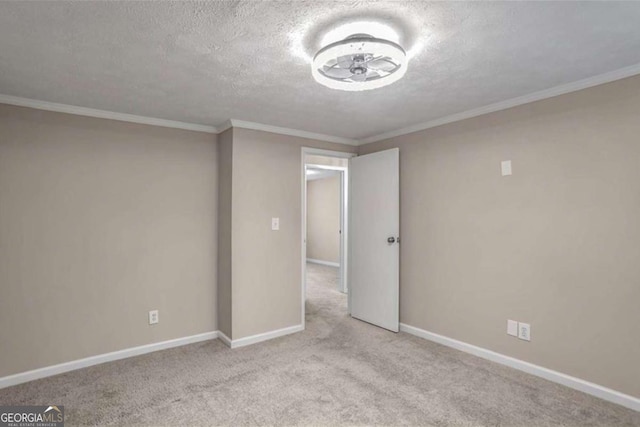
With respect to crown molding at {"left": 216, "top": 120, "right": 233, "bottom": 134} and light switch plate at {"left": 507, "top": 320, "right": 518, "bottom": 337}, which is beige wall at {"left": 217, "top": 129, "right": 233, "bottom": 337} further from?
light switch plate at {"left": 507, "top": 320, "right": 518, "bottom": 337}

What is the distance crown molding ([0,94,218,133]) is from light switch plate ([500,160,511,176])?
2.72m

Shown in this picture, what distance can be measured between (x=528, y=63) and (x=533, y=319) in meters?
1.87

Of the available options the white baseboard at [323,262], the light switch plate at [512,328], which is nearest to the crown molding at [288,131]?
the light switch plate at [512,328]

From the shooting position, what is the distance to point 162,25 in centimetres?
170

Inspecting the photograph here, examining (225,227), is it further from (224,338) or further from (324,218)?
(324,218)

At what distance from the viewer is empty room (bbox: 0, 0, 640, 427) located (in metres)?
1.85

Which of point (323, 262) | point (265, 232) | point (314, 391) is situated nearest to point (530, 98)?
point (265, 232)

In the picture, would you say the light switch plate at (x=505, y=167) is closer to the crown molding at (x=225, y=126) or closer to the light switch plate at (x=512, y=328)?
the light switch plate at (x=512, y=328)

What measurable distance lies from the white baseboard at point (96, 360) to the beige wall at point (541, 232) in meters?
2.28

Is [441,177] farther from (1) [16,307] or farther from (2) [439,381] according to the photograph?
(1) [16,307]

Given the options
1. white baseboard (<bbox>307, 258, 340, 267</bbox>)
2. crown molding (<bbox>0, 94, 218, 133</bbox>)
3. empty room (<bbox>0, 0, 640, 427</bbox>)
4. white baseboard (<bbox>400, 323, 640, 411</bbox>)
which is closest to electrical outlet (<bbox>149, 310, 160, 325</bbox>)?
empty room (<bbox>0, 0, 640, 427</bbox>)

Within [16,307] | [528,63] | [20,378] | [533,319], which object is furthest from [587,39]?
[20,378]

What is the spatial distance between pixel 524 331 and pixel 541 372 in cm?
30

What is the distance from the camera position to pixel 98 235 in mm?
3018
